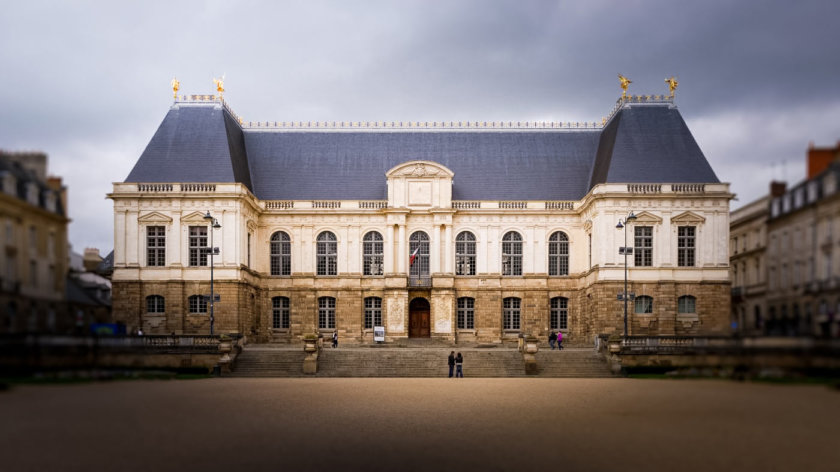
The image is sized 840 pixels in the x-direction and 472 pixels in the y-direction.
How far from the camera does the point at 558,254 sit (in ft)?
207

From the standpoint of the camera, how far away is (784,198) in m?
6.26

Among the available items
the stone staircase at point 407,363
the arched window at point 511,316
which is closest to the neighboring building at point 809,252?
the stone staircase at point 407,363

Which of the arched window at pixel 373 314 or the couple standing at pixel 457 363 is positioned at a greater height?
the arched window at pixel 373 314

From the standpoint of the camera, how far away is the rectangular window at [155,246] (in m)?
54.0

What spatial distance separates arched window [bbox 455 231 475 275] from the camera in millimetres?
63250

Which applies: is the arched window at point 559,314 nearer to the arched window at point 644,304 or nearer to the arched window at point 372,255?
the arched window at point 644,304

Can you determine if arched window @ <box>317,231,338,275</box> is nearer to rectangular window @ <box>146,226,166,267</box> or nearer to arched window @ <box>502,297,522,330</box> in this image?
rectangular window @ <box>146,226,166,267</box>

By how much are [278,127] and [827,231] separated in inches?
2636

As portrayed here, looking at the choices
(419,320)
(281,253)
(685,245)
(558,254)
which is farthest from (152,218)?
(685,245)

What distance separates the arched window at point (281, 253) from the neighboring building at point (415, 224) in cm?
13

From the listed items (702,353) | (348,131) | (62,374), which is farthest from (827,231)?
(348,131)

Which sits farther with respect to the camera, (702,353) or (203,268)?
(203,268)

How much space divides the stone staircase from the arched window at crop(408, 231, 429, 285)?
15039 mm

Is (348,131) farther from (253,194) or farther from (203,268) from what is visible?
(203,268)
